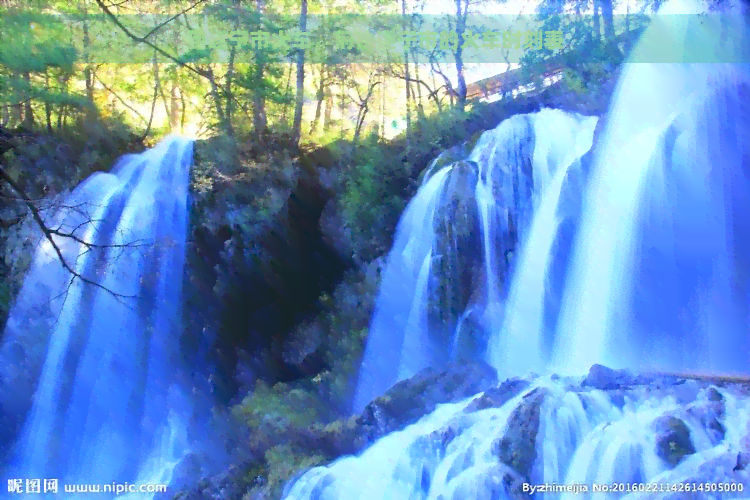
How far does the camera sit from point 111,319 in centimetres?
315

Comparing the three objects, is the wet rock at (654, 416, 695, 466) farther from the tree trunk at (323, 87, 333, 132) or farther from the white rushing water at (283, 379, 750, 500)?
the tree trunk at (323, 87, 333, 132)

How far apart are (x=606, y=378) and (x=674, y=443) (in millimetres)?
359

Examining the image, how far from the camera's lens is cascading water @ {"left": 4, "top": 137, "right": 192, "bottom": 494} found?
303 centimetres

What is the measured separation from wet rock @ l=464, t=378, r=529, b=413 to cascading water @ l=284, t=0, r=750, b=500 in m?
0.01

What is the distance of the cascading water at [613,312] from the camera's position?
238 centimetres

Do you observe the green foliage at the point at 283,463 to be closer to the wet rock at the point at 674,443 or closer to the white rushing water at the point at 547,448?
the white rushing water at the point at 547,448

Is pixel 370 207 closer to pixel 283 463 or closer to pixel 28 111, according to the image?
pixel 283 463

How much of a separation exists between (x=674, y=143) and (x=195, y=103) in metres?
2.42

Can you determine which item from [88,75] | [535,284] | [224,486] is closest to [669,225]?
[535,284]

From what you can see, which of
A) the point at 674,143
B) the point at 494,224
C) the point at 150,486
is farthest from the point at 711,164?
the point at 150,486

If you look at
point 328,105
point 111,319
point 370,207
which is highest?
point 328,105

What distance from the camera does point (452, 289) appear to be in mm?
2893

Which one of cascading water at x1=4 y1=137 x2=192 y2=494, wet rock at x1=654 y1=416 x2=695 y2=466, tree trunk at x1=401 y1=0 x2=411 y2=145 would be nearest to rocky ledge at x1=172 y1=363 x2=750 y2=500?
wet rock at x1=654 y1=416 x2=695 y2=466

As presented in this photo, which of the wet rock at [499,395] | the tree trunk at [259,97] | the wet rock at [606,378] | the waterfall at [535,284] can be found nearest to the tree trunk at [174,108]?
the tree trunk at [259,97]
